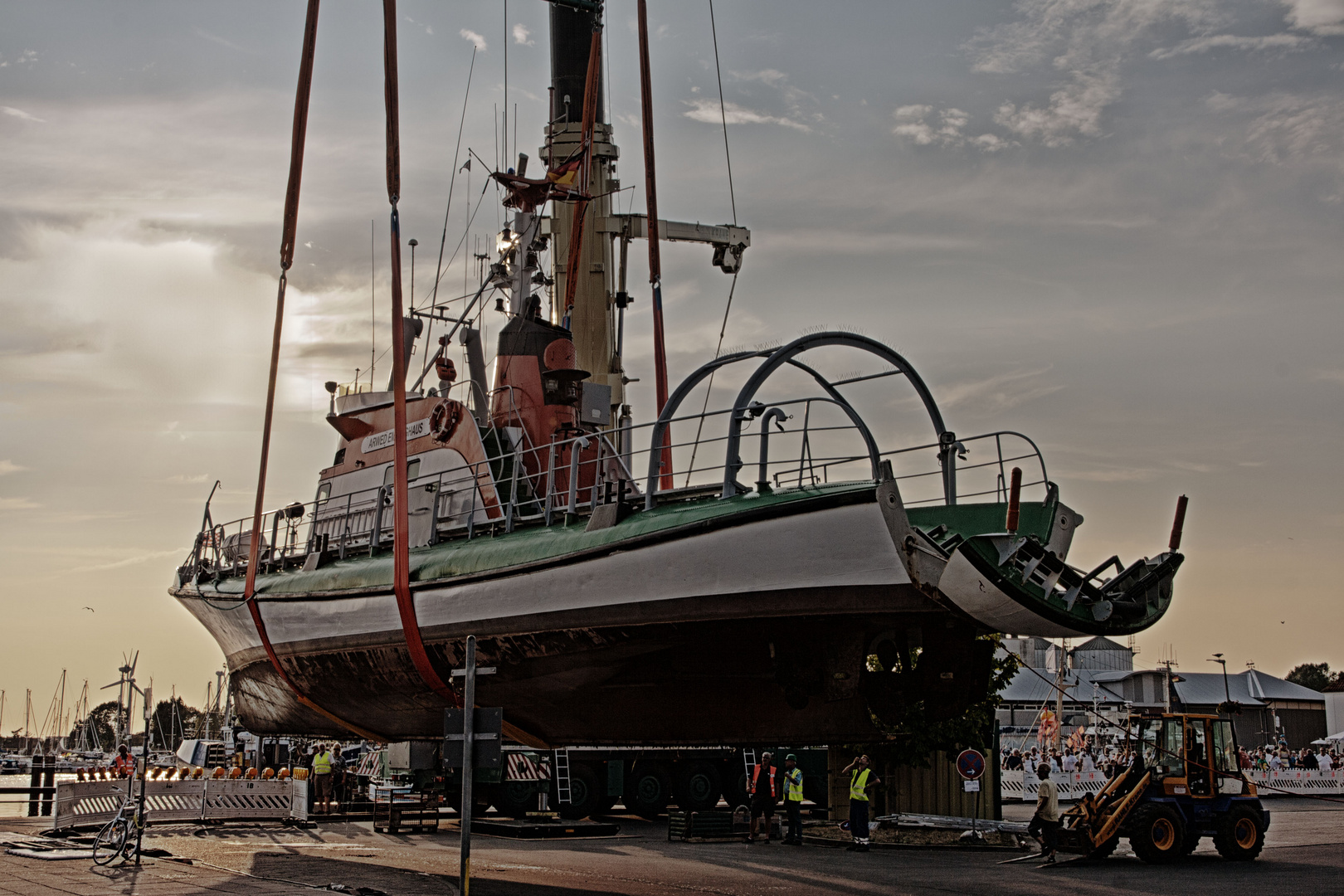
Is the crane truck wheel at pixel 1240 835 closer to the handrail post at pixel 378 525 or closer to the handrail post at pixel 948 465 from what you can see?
the handrail post at pixel 948 465

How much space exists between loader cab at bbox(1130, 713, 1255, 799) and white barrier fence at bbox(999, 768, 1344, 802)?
9.07 meters

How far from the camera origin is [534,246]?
20.2 m

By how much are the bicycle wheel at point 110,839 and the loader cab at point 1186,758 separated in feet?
42.3

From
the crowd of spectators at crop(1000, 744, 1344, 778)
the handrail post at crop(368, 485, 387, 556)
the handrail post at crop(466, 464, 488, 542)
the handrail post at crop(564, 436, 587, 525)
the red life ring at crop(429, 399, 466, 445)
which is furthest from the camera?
the crowd of spectators at crop(1000, 744, 1344, 778)

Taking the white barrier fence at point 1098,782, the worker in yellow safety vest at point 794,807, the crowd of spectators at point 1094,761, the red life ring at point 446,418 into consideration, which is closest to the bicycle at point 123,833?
the red life ring at point 446,418

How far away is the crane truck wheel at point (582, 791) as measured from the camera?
22.3 meters

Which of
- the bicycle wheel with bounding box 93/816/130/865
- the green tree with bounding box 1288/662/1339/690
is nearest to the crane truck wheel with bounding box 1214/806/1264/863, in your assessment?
the bicycle wheel with bounding box 93/816/130/865

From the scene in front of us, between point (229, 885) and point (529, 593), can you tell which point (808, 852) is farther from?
point (229, 885)

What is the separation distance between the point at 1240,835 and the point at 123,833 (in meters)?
14.3

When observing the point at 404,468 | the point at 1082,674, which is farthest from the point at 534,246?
the point at 1082,674

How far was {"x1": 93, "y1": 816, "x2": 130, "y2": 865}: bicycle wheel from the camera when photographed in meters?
13.8

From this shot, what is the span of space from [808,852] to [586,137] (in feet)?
37.5

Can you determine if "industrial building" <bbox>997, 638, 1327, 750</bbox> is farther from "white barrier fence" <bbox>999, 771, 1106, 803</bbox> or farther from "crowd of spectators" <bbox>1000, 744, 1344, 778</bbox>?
"white barrier fence" <bbox>999, 771, 1106, 803</bbox>

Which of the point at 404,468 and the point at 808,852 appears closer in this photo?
the point at 404,468
